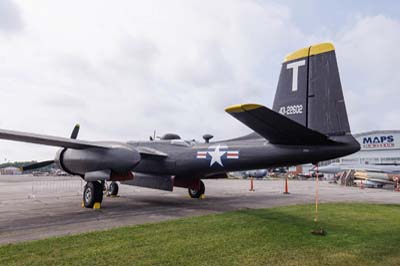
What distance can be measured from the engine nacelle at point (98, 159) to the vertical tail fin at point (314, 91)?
5574 mm

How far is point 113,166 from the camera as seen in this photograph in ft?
38.6

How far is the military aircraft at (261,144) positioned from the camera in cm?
868

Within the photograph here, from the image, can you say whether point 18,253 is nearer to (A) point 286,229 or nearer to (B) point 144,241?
(B) point 144,241

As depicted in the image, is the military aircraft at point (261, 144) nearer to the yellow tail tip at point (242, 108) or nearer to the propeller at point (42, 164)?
the yellow tail tip at point (242, 108)

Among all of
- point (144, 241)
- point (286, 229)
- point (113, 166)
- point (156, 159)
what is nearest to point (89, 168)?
point (113, 166)

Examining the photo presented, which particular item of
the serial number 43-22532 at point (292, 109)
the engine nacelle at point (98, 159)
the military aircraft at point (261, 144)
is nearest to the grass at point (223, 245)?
the military aircraft at point (261, 144)

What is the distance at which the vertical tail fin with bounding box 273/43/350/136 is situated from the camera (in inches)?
358

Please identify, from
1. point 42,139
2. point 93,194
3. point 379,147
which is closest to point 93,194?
point 93,194

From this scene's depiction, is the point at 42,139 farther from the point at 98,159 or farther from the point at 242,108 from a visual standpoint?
the point at 242,108

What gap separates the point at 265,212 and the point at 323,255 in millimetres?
5159

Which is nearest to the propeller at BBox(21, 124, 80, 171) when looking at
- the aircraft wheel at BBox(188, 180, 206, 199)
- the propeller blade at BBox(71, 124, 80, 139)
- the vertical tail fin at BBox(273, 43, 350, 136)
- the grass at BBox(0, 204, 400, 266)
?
the propeller blade at BBox(71, 124, 80, 139)

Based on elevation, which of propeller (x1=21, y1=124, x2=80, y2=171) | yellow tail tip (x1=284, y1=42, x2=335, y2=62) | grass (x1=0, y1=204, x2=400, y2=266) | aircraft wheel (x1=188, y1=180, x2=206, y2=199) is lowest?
grass (x1=0, y1=204, x2=400, y2=266)

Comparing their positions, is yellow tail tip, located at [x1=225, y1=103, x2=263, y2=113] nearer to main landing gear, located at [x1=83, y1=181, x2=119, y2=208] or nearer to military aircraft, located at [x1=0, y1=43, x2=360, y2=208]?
military aircraft, located at [x1=0, y1=43, x2=360, y2=208]

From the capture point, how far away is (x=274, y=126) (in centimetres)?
800
